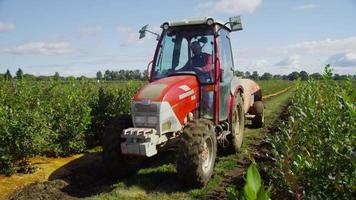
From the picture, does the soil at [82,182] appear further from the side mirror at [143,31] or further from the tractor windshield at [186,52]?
the side mirror at [143,31]

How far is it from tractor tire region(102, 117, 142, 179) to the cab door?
1779 millimetres

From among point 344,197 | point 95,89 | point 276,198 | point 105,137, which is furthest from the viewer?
point 95,89

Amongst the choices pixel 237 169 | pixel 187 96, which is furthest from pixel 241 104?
pixel 187 96

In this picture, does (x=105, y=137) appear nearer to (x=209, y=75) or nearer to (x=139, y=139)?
(x=139, y=139)

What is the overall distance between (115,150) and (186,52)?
233 centimetres

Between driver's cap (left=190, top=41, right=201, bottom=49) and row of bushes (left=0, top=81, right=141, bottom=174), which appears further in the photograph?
driver's cap (left=190, top=41, right=201, bottom=49)

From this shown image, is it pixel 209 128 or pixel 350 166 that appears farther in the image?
pixel 209 128

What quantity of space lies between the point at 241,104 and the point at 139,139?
11.3 feet

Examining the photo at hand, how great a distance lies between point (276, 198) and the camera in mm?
3494

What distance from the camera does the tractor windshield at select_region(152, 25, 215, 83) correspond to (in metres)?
7.21

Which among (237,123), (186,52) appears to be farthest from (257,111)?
(186,52)

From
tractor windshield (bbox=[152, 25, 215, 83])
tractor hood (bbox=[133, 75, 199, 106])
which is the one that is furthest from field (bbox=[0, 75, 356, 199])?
tractor windshield (bbox=[152, 25, 215, 83])

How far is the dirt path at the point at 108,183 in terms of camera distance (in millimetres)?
5941

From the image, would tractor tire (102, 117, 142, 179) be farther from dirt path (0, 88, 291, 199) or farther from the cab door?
the cab door
